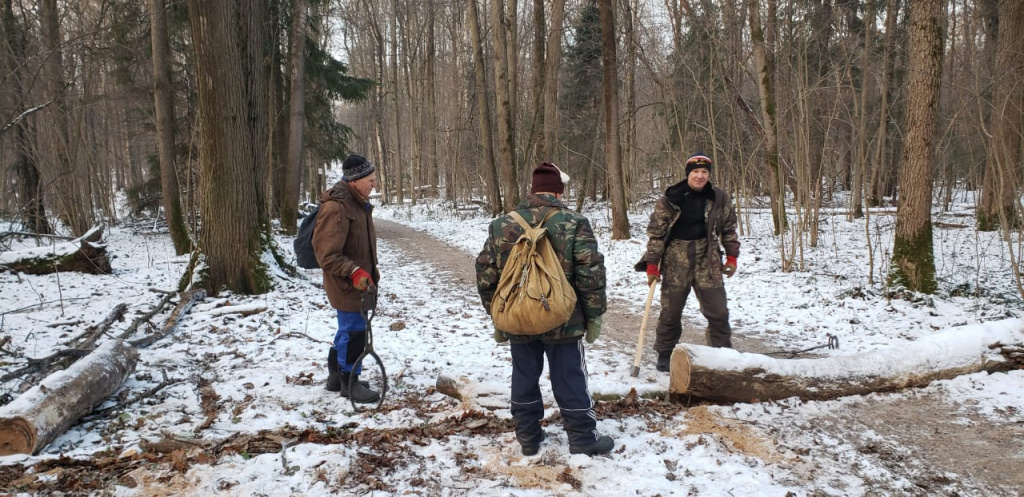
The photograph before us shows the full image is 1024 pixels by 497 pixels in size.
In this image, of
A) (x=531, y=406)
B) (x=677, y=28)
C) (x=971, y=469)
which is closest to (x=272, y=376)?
(x=531, y=406)

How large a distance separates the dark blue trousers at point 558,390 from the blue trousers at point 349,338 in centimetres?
170

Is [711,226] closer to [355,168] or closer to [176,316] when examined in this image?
[355,168]

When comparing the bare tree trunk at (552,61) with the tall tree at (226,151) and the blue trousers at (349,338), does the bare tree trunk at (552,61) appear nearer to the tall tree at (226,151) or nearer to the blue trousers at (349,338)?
the tall tree at (226,151)

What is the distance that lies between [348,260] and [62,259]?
7.74m

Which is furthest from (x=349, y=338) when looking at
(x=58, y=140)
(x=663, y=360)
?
(x=58, y=140)

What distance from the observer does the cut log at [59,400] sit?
131 inches

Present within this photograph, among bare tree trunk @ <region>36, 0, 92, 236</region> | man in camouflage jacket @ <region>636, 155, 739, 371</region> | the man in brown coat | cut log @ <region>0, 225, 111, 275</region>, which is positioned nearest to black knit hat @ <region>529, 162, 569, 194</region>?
the man in brown coat

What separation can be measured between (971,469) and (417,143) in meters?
32.1

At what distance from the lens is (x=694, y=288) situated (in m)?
5.10

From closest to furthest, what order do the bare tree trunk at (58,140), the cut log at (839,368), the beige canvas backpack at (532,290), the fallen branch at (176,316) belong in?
the beige canvas backpack at (532,290)
the cut log at (839,368)
the fallen branch at (176,316)
the bare tree trunk at (58,140)

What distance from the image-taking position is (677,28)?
48.8ft

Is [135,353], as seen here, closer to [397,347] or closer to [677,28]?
[397,347]

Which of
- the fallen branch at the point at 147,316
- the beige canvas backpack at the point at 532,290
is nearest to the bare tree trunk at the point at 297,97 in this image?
the fallen branch at the point at 147,316

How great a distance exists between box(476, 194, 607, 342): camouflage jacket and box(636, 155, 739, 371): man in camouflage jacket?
70.5 inches
